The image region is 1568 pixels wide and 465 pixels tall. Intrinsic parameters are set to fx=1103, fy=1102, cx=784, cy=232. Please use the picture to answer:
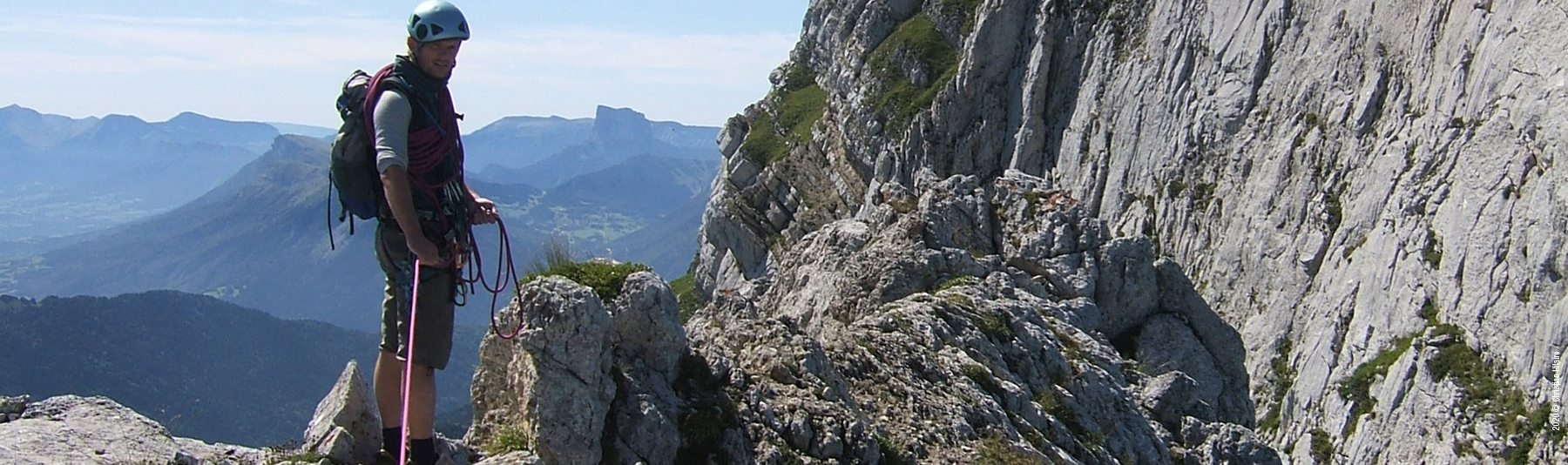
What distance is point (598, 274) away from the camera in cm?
1314

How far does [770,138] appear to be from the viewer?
9375cm

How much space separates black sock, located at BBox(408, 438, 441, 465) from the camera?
9656mm

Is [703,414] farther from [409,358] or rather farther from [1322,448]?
[1322,448]

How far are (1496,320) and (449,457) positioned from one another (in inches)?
1393

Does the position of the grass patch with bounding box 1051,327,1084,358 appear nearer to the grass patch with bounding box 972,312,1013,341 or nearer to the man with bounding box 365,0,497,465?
the grass patch with bounding box 972,312,1013,341

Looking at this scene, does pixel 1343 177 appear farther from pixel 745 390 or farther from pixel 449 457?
pixel 449 457

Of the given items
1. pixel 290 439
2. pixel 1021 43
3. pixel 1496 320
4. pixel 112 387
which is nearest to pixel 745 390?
pixel 290 439

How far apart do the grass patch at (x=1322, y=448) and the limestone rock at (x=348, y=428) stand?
37446 mm

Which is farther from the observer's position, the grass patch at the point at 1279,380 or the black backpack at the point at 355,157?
the grass patch at the point at 1279,380

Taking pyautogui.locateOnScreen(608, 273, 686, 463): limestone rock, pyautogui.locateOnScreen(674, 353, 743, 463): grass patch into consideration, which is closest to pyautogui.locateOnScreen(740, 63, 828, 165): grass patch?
pyautogui.locateOnScreen(674, 353, 743, 463): grass patch

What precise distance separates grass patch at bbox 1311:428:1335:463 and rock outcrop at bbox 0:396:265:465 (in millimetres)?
38332

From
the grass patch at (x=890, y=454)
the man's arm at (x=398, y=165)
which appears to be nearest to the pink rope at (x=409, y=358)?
the man's arm at (x=398, y=165)

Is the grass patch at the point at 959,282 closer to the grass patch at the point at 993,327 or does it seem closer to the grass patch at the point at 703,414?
the grass patch at the point at 993,327

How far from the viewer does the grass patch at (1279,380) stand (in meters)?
43.2
